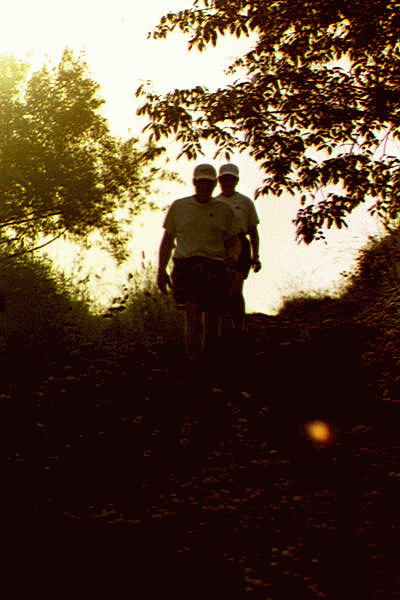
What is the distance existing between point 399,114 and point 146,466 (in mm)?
5106

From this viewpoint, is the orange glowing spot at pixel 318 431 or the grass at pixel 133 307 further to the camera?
the grass at pixel 133 307

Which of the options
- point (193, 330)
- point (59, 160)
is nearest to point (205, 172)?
point (193, 330)

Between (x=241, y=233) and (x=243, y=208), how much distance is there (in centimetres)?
28

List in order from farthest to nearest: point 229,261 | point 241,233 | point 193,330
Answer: point 241,233
point 229,261
point 193,330

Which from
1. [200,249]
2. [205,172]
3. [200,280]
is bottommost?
[200,280]

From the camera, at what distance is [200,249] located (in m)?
8.30

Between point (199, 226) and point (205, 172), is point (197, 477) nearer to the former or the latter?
point (199, 226)

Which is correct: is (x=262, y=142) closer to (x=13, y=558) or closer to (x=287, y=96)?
(x=287, y=96)

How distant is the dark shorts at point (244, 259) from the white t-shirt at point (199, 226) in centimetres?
103

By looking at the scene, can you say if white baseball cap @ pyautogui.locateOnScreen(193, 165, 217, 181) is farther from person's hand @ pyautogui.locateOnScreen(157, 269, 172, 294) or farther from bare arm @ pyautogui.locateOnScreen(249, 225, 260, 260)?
bare arm @ pyautogui.locateOnScreen(249, 225, 260, 260)

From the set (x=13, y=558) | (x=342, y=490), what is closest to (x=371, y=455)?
(x=342, y=490)

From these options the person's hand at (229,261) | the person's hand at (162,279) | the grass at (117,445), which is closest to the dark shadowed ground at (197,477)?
the grass at (117,445)

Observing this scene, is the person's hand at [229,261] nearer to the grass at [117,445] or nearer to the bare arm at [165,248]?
the bare arm at [165,248]

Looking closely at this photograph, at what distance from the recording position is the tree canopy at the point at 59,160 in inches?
909
